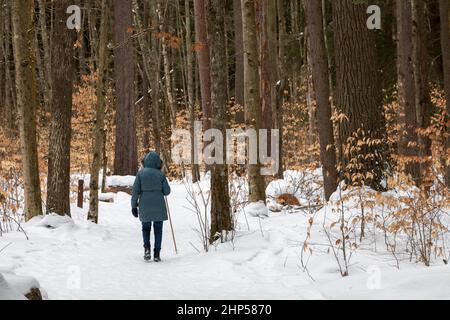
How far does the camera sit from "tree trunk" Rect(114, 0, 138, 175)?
15297mm

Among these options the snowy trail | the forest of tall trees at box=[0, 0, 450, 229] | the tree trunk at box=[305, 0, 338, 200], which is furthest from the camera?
the tree trunk at box=[305, 0, 338, 200]

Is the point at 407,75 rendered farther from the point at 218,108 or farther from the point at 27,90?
the point at 27,90

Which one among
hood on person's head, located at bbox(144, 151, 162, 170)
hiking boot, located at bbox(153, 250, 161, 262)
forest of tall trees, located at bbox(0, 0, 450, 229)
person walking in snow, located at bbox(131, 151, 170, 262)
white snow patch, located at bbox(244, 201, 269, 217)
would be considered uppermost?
forest of tall trees, located at bbox(0, 0, 450, 229)

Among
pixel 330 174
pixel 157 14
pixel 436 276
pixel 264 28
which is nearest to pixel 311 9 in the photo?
pixel 264 28

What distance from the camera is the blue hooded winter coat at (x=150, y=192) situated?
7.61m

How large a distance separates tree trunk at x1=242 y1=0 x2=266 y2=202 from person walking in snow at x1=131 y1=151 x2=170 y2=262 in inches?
129

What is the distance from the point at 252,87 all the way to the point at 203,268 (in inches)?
195

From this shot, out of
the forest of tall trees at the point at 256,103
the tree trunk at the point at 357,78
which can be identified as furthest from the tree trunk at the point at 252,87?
the tree trunk at the point at 357,78

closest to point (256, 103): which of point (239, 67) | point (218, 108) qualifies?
Answer: point (218, 108)

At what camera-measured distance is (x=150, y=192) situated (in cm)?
771

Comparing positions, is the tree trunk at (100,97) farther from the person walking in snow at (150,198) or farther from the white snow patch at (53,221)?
A: the person walking in snow at (150,198)

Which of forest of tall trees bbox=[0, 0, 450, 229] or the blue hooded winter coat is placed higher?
forest of tall trees bbox=[0, 0, 450, 229]

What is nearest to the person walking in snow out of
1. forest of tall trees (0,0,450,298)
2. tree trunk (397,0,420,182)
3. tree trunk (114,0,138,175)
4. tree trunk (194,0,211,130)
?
forest of tall trees (0,0,450,298)

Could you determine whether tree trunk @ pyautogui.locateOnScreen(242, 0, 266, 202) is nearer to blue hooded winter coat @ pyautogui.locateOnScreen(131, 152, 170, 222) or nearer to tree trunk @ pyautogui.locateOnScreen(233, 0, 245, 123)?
blue hooded winter coat @ pyautogui.locateOnScreen(131, 152, 170, 222)
